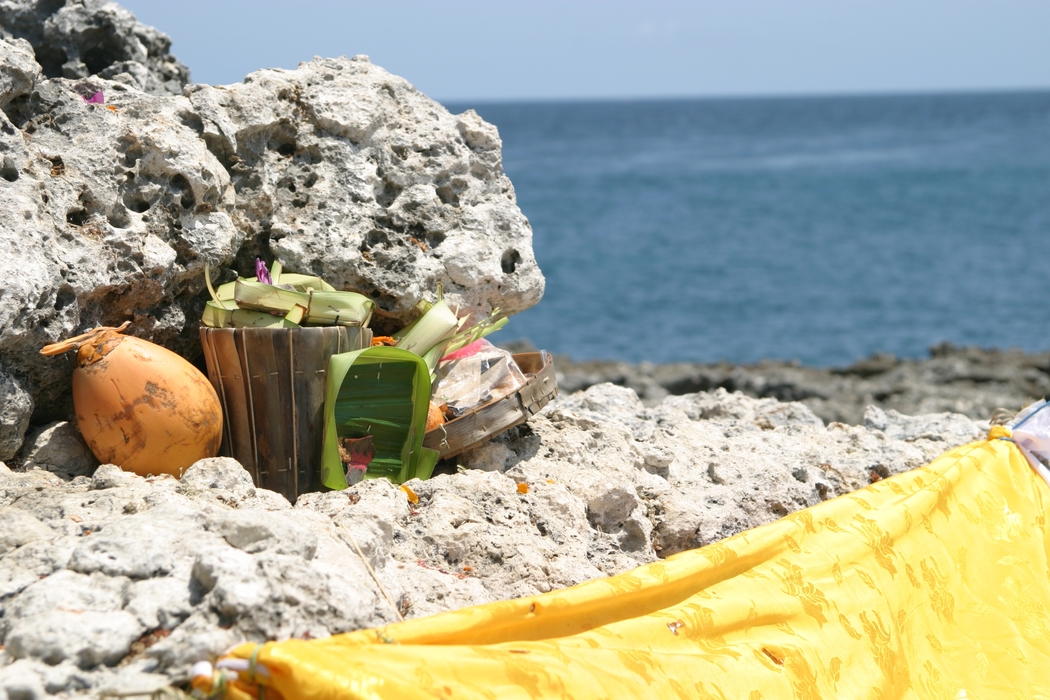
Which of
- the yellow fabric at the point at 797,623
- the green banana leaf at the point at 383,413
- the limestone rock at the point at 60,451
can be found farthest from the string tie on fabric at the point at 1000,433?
the limestone rock at the point at 60,451

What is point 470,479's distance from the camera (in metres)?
3.11

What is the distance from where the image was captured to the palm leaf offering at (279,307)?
305cm

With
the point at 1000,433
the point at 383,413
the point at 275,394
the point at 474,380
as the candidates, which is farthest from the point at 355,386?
the point at 1000,433

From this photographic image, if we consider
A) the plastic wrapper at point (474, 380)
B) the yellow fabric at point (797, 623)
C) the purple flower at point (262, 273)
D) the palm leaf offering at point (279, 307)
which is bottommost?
the yellow fabric at point (797, 623)

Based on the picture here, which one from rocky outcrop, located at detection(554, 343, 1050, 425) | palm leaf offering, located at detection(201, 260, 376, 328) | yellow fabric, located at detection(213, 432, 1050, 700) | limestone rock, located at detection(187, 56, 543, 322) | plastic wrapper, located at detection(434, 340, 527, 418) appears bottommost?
rocky outcrop, located at detection(554, 343, 1050, 425)

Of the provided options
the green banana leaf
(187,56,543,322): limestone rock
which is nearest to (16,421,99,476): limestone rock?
the green banana leaf

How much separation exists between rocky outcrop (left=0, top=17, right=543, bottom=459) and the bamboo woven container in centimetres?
36

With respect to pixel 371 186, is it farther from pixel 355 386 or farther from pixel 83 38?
pixel 83 38

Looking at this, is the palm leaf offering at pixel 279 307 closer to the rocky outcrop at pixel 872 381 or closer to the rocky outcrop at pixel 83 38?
the rocky outcrop at pixel 83 38

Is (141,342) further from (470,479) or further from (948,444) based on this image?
(948,444)

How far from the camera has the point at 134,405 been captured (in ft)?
9.15

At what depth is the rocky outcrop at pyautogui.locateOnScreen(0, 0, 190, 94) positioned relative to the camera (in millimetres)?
4070

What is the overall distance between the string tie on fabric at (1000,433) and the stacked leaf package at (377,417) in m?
2.15

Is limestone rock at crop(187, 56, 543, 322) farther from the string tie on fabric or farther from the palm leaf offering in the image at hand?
the string tie on fabric
